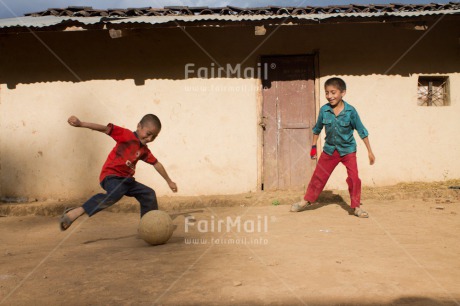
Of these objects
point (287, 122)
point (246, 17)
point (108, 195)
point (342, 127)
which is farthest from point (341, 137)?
point (108, 195)

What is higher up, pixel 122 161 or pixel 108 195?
pixel 122 161

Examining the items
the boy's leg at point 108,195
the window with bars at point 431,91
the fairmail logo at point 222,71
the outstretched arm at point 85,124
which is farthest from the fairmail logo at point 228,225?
the window with bars at point 431,91

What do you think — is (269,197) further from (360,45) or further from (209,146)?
A: (360,45)

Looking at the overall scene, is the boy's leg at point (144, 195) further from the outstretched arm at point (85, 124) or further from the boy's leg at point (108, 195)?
the outstretched arm at point (85, 124)

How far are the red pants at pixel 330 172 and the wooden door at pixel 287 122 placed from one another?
6.47ft

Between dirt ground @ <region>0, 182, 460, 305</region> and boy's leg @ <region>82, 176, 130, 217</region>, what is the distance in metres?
0.41

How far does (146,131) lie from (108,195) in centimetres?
76

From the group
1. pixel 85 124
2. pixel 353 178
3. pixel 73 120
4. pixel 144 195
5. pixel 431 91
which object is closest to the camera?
pixel 73 120

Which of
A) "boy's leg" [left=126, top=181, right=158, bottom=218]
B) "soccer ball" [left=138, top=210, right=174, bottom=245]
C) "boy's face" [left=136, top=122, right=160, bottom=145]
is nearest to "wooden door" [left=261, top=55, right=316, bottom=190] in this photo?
"boy's leg" [left=126, top=181, right=158, bottom=218]

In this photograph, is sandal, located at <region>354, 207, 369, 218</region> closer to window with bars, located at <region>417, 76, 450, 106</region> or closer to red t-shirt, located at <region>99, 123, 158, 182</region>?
red t-shirt, located at <region>99, 123, 158, 182</region>

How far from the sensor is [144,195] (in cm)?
500

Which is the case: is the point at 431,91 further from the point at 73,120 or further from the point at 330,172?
the point at 73,120

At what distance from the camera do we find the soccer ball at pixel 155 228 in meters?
4.37

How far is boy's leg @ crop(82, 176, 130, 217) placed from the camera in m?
4.50
